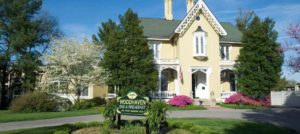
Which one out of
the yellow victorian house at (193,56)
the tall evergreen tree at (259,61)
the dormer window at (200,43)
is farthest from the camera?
the dormer window at (200,43)

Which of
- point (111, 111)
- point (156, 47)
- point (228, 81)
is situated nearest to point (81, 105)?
point (156, 47)

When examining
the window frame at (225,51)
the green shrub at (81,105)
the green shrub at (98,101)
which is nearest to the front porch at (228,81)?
the window frame at (225,51)

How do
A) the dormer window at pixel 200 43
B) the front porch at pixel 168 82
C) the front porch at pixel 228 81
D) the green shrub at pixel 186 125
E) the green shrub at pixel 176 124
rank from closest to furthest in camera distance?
the green shrub at pixel 186 125, the green shrub at pixel 176 124, the front porch at pixel 168 82, the dormer window at pixel 200 43, the front porch at pixel 228 81

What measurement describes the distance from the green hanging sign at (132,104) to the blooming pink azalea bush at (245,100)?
71.1ft

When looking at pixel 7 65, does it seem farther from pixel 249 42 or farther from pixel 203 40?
pixel 249 42

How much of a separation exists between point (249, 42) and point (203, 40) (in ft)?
15.4

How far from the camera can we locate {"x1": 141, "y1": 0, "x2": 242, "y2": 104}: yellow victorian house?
116 feet

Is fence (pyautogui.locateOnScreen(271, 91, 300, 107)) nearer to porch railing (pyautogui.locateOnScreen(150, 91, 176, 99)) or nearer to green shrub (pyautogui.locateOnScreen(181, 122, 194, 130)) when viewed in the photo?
porch railing (pyautogui.locateOnScreen(150, 91, 176, 99))

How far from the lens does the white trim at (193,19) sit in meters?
35.4

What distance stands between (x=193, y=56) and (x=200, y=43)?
155 centimetres

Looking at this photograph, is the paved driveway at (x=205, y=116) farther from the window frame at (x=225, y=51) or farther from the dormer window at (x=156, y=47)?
the window frame at (x=225, y=51)

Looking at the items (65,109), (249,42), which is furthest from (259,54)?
(65,109)

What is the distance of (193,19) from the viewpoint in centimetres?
3603

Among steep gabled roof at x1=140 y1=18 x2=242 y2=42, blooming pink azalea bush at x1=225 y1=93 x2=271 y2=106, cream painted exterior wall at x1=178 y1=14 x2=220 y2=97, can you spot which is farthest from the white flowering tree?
blooming pink azalea bush at x1=225 y1=93 x2=271 y2=106
